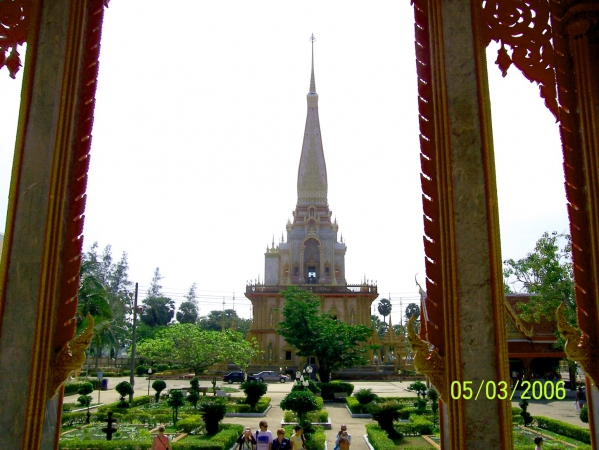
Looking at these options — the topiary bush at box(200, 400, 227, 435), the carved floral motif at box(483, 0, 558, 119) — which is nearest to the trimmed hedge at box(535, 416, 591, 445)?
the topiary bush at box(200, 400, 227, 435)

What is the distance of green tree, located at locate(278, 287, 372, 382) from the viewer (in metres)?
31.4

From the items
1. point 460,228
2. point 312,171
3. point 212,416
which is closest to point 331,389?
point 212,416

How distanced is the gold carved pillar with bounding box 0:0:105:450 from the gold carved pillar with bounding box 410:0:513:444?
3088mm

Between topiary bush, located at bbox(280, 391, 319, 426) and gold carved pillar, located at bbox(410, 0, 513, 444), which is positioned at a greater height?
gold carved pillar, located at bbox(410, 0, 513, 444)

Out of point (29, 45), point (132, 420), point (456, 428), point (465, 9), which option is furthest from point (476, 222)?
point (132, 420)

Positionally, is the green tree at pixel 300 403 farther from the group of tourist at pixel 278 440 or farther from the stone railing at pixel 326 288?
the stone railing at pixel 326 288

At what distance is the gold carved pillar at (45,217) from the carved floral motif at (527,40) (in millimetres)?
4030

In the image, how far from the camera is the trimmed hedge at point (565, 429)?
1548 centimetres

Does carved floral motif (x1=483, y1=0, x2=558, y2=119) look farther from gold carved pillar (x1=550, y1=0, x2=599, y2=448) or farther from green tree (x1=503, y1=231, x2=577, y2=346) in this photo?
green tree (x1=503, y1=231, x2=577, y2=346)

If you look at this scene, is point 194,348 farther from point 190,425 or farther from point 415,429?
point 415,429

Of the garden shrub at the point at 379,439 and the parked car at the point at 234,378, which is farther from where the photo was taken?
the parked car at the point at 234,378

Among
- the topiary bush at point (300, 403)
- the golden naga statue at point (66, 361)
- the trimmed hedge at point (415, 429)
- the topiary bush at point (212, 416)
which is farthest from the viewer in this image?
the trimmed hedge at point (415, 429)

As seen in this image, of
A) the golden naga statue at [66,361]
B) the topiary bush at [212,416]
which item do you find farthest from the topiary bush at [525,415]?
the golden naga statue at [66,361]

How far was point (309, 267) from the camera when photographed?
54.1 m
